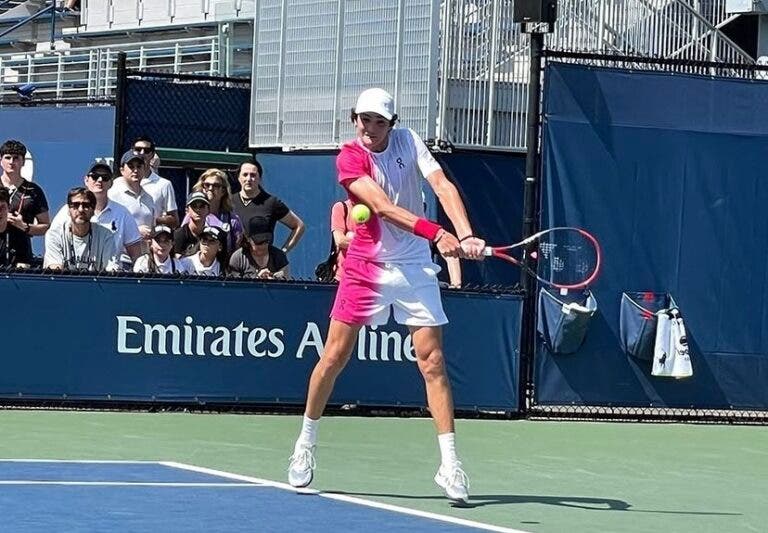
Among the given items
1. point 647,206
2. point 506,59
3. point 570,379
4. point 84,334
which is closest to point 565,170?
point 647,206

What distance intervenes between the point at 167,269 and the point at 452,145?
3.53 m

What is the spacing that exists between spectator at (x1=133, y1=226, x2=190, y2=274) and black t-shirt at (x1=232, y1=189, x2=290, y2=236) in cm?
94

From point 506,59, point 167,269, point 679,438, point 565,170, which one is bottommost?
point 679,438

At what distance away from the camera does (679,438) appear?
11.9 m

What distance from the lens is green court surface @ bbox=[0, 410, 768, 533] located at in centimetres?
782

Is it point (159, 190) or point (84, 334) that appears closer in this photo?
point (84, 334)

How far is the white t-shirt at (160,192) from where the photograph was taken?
536 inches

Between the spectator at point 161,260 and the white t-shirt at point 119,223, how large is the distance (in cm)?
22

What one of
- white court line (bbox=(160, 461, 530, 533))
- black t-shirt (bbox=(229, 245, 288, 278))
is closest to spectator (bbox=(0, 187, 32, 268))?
black t-shirt (bbox=(229, 245, 288, 278))

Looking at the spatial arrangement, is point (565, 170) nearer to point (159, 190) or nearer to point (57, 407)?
point (159, 190)

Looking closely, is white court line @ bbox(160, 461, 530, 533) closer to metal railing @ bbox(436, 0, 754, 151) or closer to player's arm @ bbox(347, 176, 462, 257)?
player's arm @ bbox(347, 176, 462, 257)

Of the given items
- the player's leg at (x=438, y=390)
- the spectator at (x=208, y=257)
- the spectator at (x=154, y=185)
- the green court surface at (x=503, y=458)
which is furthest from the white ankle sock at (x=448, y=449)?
the spectator at (x=154, y=185)

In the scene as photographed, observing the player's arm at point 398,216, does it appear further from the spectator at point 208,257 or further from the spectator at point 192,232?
the spectator at point 192,232

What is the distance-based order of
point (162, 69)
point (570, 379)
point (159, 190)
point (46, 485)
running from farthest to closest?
1. point (162, 69)
2. point (159, 190)
3. point (570, 379)
4. point (46, 485)
